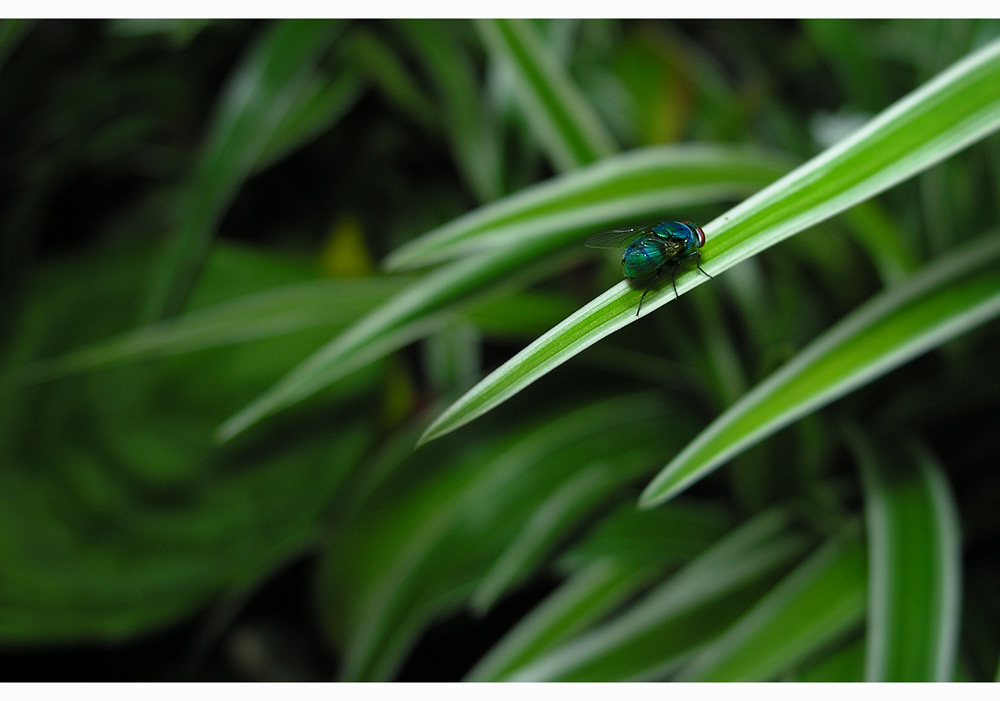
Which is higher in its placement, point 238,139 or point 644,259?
point 238,139

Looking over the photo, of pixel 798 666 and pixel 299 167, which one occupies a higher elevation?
pixel 299 167

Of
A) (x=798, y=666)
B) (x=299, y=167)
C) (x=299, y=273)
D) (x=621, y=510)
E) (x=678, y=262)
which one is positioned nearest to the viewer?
(x=678, y=262)

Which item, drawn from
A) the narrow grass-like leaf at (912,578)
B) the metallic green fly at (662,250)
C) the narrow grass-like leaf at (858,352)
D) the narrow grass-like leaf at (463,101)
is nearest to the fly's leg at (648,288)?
the metallic green fly at (662,250)

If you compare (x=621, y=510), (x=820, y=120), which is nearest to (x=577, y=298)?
(x=621, y=510)

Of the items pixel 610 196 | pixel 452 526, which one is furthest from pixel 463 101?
pixel 452 526

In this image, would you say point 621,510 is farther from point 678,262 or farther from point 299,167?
point 299,167

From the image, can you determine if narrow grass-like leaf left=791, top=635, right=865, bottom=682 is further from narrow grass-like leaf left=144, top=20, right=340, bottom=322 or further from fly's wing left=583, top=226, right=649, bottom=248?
narrow grass-like leaf left=144, top=20, right=340, bottom=322

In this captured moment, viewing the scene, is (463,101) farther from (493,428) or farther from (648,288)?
(648,288)
